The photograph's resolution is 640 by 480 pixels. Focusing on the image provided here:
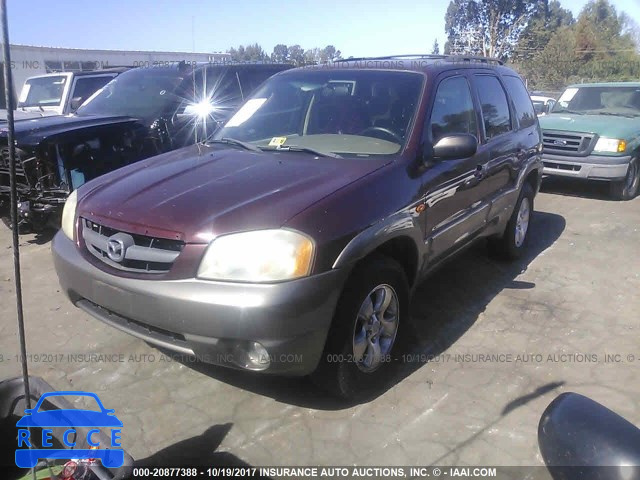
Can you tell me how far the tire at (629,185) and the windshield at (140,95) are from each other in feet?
20.6

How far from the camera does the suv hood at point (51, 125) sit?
541 centimetres

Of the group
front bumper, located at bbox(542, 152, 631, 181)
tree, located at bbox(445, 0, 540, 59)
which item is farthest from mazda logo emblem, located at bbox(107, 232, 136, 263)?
tree, located at bbox(445, 0, 540, 59)

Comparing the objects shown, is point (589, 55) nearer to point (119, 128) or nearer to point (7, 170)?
point (119, 128)

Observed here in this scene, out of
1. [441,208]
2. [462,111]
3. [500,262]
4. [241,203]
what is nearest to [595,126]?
[500,262]

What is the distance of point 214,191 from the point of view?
9.51 feet

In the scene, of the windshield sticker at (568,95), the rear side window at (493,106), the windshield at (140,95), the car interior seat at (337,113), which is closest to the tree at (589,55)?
the windshield sticker at (568,95)

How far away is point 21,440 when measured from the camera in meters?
2.06

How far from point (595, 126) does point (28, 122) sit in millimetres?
7612

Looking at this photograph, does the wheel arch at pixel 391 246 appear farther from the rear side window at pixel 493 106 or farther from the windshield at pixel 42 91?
the windshield at pixel 42 91

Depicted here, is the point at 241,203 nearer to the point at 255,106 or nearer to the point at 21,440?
the point at 21,440

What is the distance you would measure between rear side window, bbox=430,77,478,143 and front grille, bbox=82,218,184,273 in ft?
6.05

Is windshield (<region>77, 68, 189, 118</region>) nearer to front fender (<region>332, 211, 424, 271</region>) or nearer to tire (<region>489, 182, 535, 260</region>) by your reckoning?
tire (<region>489, 182, 535, 260</region>)

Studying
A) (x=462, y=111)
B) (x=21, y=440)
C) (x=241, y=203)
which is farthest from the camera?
(x=462, y=111)

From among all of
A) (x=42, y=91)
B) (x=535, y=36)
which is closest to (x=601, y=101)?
(x=42, y=91)
